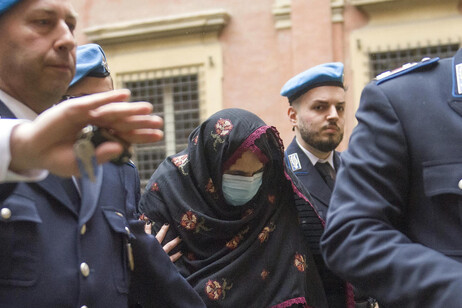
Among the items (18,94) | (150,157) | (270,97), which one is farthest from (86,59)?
(150,157)

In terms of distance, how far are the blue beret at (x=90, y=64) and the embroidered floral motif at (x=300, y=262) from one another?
1.25 m

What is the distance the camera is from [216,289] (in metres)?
3.29

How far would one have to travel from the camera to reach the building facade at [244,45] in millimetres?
8945

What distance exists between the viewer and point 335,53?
30.3 feet

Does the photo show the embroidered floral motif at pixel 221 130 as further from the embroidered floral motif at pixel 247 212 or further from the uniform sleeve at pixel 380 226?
the uniform sleeve at pixel 380 226

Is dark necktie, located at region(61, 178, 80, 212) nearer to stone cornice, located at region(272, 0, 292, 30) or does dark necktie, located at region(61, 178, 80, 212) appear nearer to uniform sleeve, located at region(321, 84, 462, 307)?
uniform sleeve, located at region(321, 84, 462, 307)

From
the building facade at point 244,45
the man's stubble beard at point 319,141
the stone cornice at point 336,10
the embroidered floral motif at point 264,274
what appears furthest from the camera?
the stone cornice at point 336,10

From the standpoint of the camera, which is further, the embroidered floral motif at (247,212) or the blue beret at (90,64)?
the embroidered floral motif at (247,212)

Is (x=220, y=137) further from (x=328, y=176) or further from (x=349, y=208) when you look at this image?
(x=349, y=208)

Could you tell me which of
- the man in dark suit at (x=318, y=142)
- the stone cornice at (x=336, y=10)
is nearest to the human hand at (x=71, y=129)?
the man in dark suit at (x=318, y=142)

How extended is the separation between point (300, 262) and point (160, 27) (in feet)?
23.2

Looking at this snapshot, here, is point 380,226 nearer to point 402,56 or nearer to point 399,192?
point 399,192

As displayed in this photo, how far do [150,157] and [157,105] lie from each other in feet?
2.51

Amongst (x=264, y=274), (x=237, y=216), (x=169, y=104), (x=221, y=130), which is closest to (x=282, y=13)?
(x=169, y=104)
